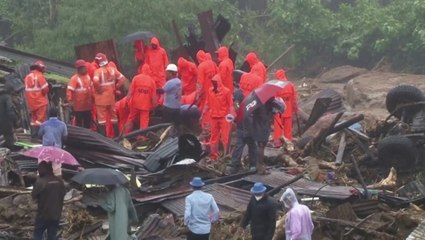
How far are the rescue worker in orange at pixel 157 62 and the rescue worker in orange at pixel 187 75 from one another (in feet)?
2.35

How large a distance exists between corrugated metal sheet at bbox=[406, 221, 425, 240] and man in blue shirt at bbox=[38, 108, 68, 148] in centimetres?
593

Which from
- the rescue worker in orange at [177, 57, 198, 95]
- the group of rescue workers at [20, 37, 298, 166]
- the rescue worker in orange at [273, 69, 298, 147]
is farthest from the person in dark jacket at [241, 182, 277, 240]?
the rescue worker in orange at [177, 57, 198, 95]

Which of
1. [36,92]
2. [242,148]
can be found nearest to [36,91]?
[36,92]

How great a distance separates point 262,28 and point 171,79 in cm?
1410

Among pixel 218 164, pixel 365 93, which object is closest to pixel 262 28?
pixel 365 93

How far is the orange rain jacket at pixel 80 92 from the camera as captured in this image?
18062mm

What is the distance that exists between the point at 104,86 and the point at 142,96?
0.82m

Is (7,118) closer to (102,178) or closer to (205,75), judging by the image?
(205,75)

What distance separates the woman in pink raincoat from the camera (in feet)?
35.4

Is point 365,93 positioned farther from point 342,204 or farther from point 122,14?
point 342,204

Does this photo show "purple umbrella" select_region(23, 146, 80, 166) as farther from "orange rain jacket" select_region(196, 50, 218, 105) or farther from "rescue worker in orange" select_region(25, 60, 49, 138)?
"orange rain jacket" select_region(196, 50, 218, 105)

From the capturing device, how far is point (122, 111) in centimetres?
1923

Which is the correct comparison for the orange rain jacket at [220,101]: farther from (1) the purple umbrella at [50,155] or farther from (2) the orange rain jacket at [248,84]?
(1) the purple umbrella at [50,155]

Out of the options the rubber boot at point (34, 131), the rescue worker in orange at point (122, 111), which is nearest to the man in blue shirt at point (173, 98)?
the rescue worker in orange at point (122, 111)
